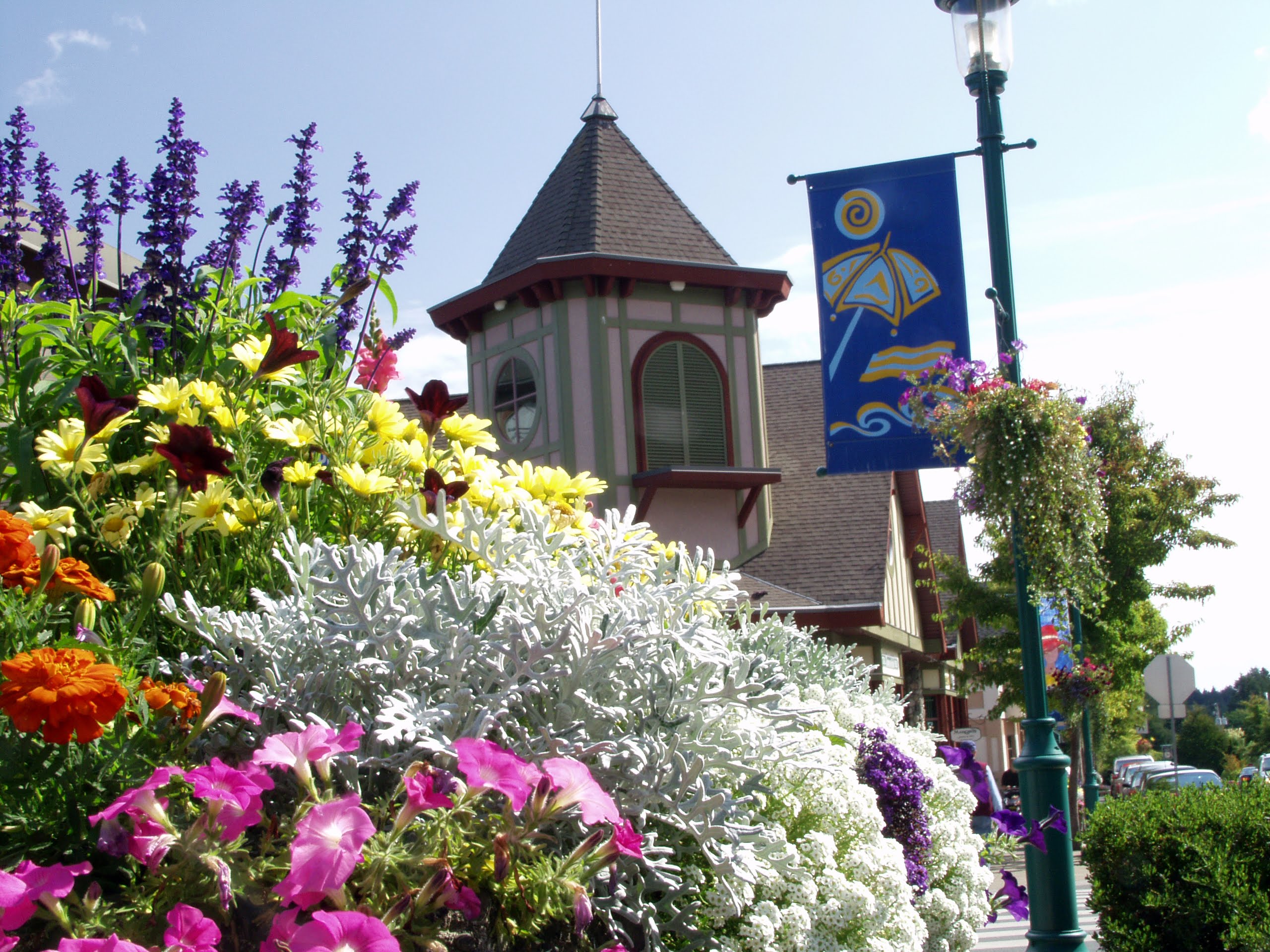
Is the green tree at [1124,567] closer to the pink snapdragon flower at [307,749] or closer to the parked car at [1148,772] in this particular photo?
the parked car at [1148,772]

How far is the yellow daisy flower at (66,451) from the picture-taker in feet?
7.21

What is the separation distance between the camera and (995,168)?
21.8 ft

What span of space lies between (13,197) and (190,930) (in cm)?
244

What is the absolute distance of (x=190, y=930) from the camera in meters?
1.34

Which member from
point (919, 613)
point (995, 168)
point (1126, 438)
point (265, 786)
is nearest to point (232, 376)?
point (265, 786)

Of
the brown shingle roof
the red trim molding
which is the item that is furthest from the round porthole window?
the brown shingle roof

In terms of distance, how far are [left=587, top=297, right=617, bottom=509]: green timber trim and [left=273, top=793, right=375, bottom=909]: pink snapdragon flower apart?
14055 millimetres

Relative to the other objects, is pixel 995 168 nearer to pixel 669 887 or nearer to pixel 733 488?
pixel 669 887

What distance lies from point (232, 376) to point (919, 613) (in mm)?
22139

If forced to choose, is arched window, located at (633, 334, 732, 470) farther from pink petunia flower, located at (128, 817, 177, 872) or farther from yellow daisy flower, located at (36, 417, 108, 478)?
pink petunia flower, located at (128, 817, 177, 872)

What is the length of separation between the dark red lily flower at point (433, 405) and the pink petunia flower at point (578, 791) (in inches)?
44.5

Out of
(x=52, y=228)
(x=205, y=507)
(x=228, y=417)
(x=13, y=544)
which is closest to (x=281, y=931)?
(x=13, y=544)

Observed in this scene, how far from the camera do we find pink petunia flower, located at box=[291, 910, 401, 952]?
1295 mm

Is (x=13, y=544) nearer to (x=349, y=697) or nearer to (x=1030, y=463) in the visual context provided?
(x=349, y=697)
